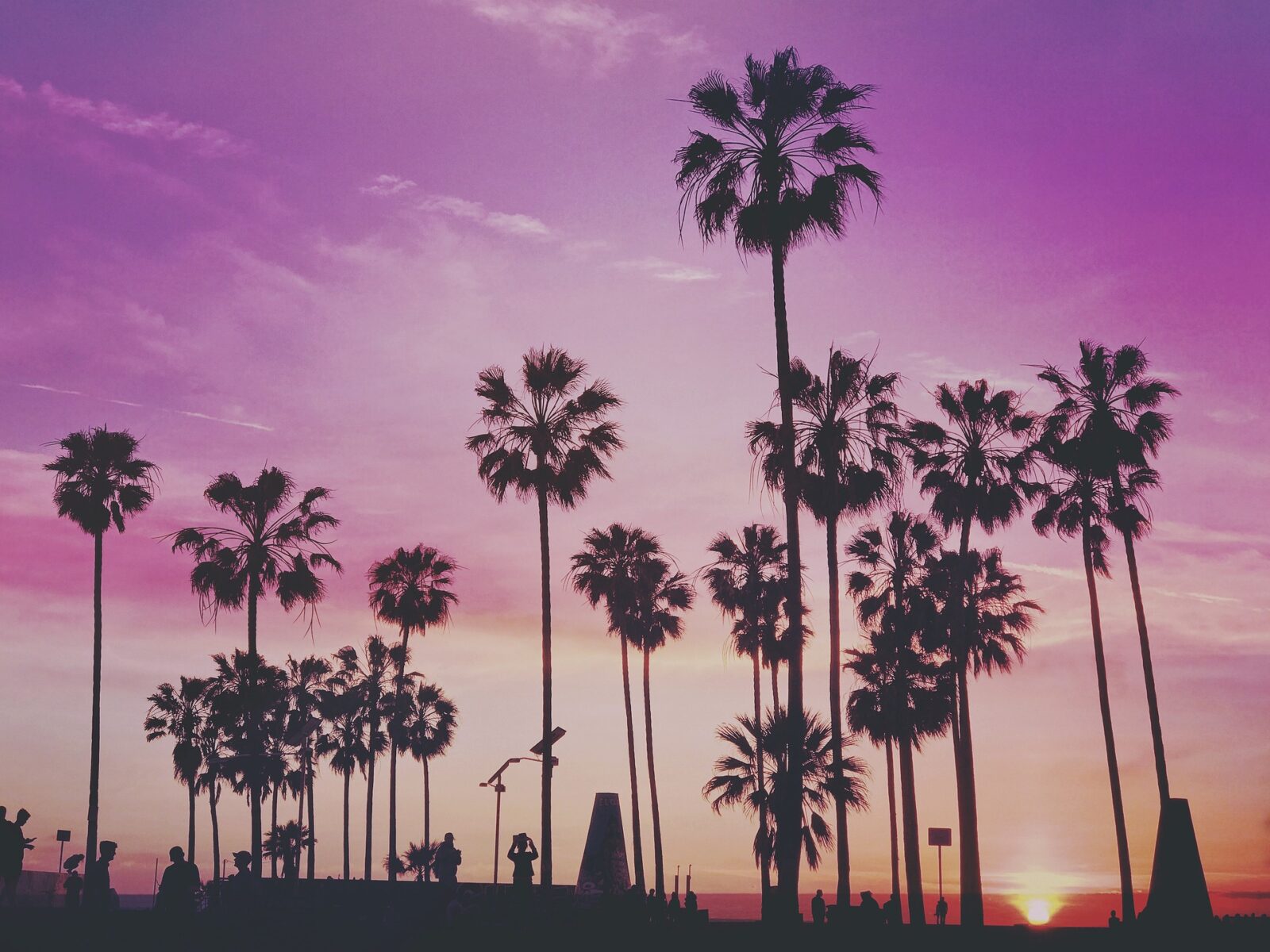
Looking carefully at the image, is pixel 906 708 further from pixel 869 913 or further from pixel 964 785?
pixel 869 913

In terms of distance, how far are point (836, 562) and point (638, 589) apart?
24071 millimetres

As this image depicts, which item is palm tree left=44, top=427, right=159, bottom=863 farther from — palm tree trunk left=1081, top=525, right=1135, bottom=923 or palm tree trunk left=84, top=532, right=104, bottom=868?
palm tree trunk left=1081, top=525, right=1135, bottom=923

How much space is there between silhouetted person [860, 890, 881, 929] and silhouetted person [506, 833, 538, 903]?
8.59 metres

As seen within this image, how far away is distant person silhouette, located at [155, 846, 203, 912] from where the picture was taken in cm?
2072

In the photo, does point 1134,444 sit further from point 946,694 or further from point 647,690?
point 647,690

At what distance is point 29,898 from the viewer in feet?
119

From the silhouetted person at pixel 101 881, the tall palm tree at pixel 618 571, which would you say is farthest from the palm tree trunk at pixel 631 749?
the silhouetted person at pixel 101 881

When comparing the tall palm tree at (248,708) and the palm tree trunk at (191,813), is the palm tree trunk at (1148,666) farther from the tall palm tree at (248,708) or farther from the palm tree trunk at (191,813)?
the palm tree trunk at (191,813)

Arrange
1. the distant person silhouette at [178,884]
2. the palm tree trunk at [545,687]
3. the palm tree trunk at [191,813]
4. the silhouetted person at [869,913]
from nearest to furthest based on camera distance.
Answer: the distant person silhouette at [178,884], the silhouetted person at [869,913], the palm tree trunk at [545,687], the palm tree trunk at [191,813]

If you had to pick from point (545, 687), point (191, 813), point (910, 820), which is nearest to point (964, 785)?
point (910, 820)

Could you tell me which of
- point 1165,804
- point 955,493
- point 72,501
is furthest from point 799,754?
point 72,501

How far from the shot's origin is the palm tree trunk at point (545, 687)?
114ft

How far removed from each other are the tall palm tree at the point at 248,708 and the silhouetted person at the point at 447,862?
5619 millimetres

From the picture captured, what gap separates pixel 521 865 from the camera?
1244 inches
